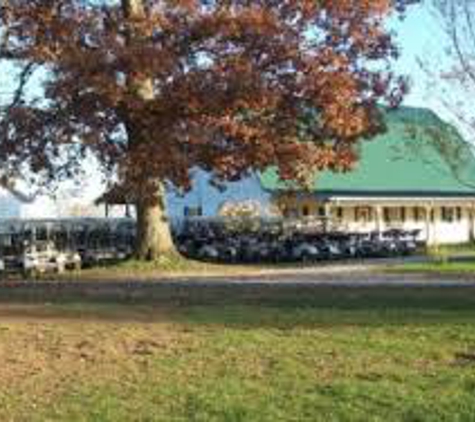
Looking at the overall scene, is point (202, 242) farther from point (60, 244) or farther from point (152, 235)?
point (152, 235)

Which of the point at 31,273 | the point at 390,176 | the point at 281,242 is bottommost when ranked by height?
the point at 31,273

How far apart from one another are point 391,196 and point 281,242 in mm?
17337

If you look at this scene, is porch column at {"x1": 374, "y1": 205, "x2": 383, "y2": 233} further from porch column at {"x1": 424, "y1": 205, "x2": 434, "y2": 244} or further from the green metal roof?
porch column at {"x1": 424, "y1": 205, "x2": 434, "y2": 244}

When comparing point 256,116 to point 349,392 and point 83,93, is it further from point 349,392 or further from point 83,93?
point 349,392

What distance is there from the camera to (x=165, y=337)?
55.2 ft

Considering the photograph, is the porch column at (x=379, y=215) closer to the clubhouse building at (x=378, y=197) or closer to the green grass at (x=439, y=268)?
the clubhouse building at (x=378, y=197)

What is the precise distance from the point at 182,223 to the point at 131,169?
20.5 meters

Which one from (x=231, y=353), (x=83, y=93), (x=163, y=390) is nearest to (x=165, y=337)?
(x=231, y=353)

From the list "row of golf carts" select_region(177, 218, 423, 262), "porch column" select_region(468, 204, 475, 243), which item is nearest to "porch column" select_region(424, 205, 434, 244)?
"porch column" select_region(468, 204, 475, 243)

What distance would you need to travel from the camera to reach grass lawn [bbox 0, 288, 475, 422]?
39.0 ft

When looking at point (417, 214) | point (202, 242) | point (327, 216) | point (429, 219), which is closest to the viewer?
point (202, 242)

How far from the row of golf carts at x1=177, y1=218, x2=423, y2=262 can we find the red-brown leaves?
9475mm

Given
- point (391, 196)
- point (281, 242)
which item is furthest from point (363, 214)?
point (281, 242)

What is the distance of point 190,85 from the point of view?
35.5m
